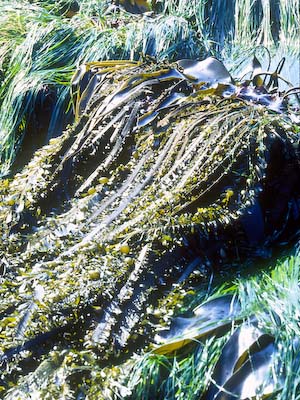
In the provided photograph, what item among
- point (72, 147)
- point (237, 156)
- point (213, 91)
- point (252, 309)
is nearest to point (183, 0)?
point (213, 91)

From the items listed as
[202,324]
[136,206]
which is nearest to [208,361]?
[202,324]

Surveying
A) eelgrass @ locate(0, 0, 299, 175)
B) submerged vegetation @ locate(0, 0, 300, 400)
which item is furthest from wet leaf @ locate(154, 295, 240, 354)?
eelgrass @ locate(0, 0, 299, 175)

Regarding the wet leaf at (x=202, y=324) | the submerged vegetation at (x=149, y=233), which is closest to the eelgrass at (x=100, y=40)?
the submerged vegetation at (x=149, y=233)

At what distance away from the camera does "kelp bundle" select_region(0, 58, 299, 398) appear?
160 centimetres

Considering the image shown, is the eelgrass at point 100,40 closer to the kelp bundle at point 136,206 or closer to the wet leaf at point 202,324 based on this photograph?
the kelp bundle at point 136,206

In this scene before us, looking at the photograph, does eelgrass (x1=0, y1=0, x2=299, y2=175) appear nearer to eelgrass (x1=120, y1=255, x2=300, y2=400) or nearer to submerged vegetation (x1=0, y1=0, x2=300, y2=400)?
submerged vegetation (x1=0, y1=0, x2=300, y2=400)

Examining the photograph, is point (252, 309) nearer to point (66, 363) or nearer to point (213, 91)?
point (66, 363)

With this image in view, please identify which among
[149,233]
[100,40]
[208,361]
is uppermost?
[100,40]

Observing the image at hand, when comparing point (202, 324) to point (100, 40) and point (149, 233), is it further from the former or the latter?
point (100, 40)

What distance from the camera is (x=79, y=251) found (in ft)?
5.67

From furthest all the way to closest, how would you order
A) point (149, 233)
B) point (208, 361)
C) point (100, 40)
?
point (100, 40)
point (149, 233)
point (208, 361)

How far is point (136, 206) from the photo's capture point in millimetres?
1793

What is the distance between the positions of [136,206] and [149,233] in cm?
12

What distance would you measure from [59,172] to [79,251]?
40 cm
